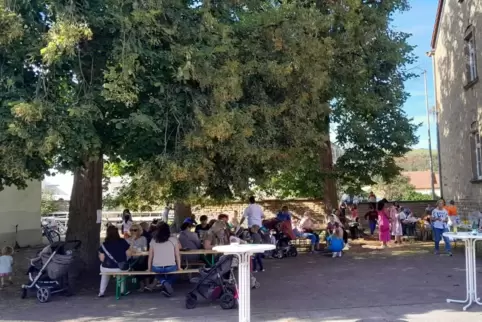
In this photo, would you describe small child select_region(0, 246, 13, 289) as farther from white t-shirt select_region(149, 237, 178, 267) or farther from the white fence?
the white fence

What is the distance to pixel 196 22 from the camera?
9344 millimetres

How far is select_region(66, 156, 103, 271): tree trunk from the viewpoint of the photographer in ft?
A: 40.8

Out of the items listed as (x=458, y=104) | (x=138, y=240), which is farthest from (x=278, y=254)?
(x=458, y=104)

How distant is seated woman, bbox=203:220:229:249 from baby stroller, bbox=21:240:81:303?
9.45ft

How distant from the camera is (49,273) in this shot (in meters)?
9.98

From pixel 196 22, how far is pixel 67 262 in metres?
5.22

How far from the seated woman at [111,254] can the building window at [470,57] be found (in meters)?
13.1

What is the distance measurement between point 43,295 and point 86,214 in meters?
2.98

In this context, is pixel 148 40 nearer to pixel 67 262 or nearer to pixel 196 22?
pixel 196 22

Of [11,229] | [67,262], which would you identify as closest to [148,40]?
[67,262]

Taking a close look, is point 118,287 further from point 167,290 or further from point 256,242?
point 256,242

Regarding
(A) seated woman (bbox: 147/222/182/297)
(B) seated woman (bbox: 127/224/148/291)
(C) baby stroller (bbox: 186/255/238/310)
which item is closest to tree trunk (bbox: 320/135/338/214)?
(B) seated woman (bbox: 127/224/148/291)

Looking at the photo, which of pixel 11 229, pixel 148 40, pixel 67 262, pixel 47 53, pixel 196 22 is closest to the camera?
pixel 47 53

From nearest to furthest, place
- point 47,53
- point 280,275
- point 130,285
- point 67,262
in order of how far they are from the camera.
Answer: point 47,53
point 67,262
point 130,285
point 280,275
